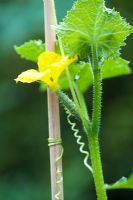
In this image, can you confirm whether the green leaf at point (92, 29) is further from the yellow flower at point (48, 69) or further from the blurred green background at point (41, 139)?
the blurred green background at point (41, 139)

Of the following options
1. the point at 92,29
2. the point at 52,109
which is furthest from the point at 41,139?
the point at 92,29

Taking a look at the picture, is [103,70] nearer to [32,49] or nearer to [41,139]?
[32,49]

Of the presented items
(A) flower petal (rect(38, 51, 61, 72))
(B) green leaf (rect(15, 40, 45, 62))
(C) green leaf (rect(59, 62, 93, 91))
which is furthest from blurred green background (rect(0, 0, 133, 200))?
(A) flower petal (rect(38, 51, 61, 72))

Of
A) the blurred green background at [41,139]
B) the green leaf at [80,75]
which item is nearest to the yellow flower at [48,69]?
the green leaf at [80,75]

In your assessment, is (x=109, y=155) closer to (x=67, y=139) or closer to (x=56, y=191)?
(x=67, y=139)

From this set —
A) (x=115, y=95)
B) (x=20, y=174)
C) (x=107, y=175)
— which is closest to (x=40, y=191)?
(x=20, y=174)

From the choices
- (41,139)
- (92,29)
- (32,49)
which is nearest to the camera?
(92,29)

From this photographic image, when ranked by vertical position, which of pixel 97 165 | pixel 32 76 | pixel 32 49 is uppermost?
pixel 32 49

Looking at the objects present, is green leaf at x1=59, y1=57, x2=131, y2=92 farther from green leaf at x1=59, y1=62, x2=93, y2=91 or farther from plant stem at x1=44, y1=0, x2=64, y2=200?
plant stem at x1=44, y1=0, x2=64, y2=200
